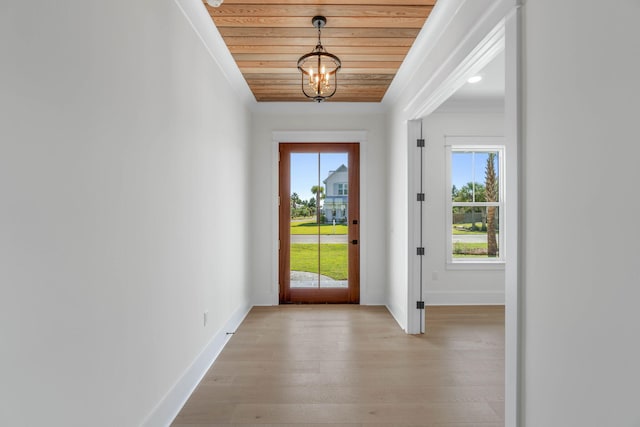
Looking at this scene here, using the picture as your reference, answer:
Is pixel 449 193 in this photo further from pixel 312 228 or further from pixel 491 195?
pixel 312 228

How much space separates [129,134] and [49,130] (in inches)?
19.7

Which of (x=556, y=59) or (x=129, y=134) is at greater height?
(x=556, y=59)

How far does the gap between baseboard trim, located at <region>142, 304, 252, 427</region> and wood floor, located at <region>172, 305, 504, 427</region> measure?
66 millimetres

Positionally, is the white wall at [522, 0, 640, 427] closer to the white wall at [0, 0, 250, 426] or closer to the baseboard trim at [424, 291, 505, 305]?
the white wall at [0, 0, 250, 426]

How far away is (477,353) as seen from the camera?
304cm

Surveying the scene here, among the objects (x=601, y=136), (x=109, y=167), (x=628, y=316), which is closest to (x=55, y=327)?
(x=109, y=167)

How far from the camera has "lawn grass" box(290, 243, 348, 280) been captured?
470 cm

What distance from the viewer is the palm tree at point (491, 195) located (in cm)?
475

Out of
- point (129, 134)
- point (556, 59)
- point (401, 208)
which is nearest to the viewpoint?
point (556, 59)

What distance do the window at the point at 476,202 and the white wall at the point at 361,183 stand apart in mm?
1066

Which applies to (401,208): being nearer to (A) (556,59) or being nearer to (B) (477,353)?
(B) (477,353)

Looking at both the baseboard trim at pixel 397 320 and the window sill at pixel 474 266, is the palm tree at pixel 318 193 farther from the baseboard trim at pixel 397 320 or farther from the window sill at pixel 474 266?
the window sill at pixel 474 266

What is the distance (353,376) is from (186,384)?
1220 millimetres

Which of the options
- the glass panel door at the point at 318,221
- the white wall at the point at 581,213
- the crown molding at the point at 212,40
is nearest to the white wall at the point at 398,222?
the glass panel door at the point at 318,221
